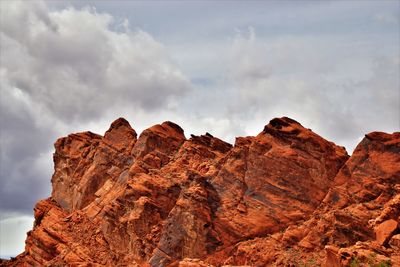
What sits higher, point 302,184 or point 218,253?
point 302,184

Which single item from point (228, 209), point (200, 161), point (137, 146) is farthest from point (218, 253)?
point (137, 146)

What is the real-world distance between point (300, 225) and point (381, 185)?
10.7 meters

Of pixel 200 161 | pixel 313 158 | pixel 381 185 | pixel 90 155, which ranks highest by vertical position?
pixel 90 155

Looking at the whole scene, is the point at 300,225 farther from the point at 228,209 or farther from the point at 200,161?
the point at 200,161

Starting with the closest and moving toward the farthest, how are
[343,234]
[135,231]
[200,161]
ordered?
[343,234], [135,231], [200,161]

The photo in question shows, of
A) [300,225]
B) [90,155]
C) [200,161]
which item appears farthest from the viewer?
[90,155]

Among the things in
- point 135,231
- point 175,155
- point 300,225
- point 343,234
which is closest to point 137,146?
point 175,155

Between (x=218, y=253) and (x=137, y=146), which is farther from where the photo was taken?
(x=137, y=146)

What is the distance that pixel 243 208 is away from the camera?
86250 millimetres

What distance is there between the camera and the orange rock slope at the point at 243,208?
79562 millimetres

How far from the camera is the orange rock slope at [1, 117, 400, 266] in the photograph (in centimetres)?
7956

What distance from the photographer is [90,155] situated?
117 metres

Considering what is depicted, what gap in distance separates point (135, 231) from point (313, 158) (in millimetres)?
24901

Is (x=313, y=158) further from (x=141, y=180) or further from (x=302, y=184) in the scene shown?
(x=141, y=180)
